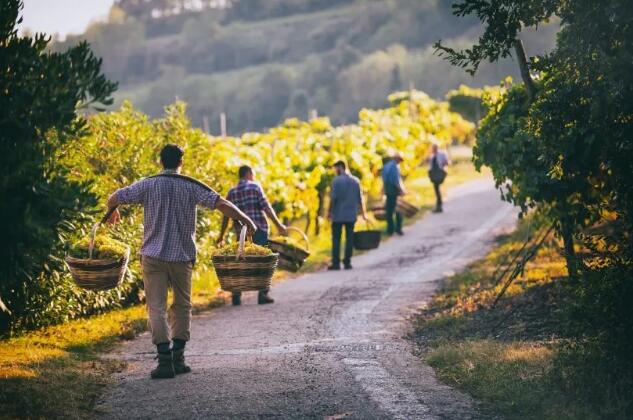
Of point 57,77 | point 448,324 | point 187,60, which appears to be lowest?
point 448,324

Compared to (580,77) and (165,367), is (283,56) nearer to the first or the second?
(165,367)

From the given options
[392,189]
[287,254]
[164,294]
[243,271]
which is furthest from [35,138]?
[392,189]

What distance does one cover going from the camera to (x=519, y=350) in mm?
8148

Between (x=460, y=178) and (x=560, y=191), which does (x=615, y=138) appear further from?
(x=460, y=178)

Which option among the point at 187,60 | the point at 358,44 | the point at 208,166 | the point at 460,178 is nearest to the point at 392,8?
the point at 358,44

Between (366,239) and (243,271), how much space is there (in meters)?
7.90

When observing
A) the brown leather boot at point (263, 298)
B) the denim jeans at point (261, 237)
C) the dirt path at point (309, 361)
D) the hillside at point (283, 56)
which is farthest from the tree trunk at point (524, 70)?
the hillside at point (283, 56)

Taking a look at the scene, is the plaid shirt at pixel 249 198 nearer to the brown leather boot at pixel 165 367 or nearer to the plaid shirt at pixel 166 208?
the plaid shirt at pixel 166 208

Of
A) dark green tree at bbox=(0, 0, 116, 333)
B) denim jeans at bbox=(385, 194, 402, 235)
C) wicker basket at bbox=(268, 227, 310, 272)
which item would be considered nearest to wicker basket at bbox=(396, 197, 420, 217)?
denim jeans at bbox=(385, 194, 402, 235)

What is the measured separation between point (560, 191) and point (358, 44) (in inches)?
4041

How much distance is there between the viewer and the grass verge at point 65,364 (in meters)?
6.75

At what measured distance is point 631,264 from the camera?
6.55 metres

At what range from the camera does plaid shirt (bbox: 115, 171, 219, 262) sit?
784 cm

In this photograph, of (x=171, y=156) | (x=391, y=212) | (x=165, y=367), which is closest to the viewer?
(x=165, y=367)
